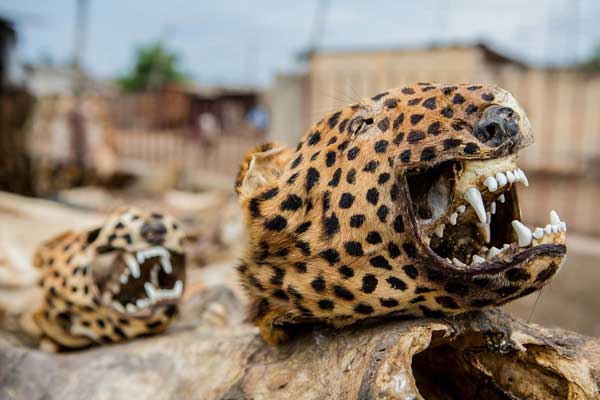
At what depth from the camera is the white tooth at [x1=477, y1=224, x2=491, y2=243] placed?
6.52ft

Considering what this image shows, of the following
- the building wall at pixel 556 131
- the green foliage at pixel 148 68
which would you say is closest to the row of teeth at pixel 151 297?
the building wall at pixel 556 131

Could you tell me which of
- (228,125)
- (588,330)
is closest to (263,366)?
(588,330)

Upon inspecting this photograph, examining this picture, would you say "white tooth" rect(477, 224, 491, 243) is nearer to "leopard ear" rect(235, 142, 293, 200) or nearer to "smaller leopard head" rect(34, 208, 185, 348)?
"leopard ear" rect(235, 142, 293, 200)

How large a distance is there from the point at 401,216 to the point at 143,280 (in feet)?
7.08

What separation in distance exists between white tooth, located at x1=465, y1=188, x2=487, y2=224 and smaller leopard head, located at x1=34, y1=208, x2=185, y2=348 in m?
1.97

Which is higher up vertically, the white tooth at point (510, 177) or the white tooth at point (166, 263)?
the white tooth at point (510, 177)

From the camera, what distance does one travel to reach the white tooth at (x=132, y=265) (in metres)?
3.28

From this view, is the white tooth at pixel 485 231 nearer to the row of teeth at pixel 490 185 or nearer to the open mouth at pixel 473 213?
the open mouth at pixel 473 213

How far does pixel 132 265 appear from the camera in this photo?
3283mm

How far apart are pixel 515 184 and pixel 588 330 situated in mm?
5003

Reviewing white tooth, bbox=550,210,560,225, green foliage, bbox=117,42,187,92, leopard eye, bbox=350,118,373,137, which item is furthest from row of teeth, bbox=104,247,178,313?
green foliage, bbox=117,42,187,92

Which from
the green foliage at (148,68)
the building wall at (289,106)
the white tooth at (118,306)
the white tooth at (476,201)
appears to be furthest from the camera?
the green foliage at (148,68)

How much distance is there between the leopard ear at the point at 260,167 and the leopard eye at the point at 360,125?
34cm

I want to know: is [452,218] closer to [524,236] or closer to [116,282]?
[524,236]
